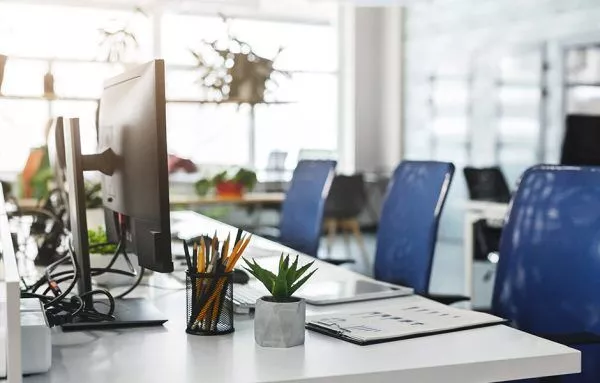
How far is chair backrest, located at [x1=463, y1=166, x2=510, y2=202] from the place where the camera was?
18.0 feet

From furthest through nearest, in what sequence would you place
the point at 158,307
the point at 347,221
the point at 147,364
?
the point at 347,221, the point at 158,307, the point at 147,364

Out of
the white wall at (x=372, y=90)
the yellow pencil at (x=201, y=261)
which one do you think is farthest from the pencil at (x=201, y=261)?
the white wall at (x=372, y=90)

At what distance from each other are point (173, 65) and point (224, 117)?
3.07ft

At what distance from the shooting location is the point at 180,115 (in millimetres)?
9891

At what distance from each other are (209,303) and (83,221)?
0.34 m

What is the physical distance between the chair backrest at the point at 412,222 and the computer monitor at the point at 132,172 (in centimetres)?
101

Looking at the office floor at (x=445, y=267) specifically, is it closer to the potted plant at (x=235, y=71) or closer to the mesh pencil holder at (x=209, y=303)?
the potted plant at (x=235, y=71)

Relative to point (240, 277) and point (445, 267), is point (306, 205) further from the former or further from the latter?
point (445, 267)

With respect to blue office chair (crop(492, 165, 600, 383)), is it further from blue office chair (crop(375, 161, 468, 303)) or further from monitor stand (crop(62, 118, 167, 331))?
monitor stand (crop(62, 118, 167, 331))

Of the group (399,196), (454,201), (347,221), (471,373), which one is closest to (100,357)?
(471,373)

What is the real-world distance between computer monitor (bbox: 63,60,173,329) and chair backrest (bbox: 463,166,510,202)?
395 centimetres

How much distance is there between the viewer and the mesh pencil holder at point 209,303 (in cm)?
148

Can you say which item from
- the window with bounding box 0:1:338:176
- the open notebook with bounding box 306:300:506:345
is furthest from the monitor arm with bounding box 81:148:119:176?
the window with bounding box 0:1:338:176

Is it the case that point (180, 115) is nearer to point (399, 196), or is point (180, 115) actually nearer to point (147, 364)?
point (399, 196)
